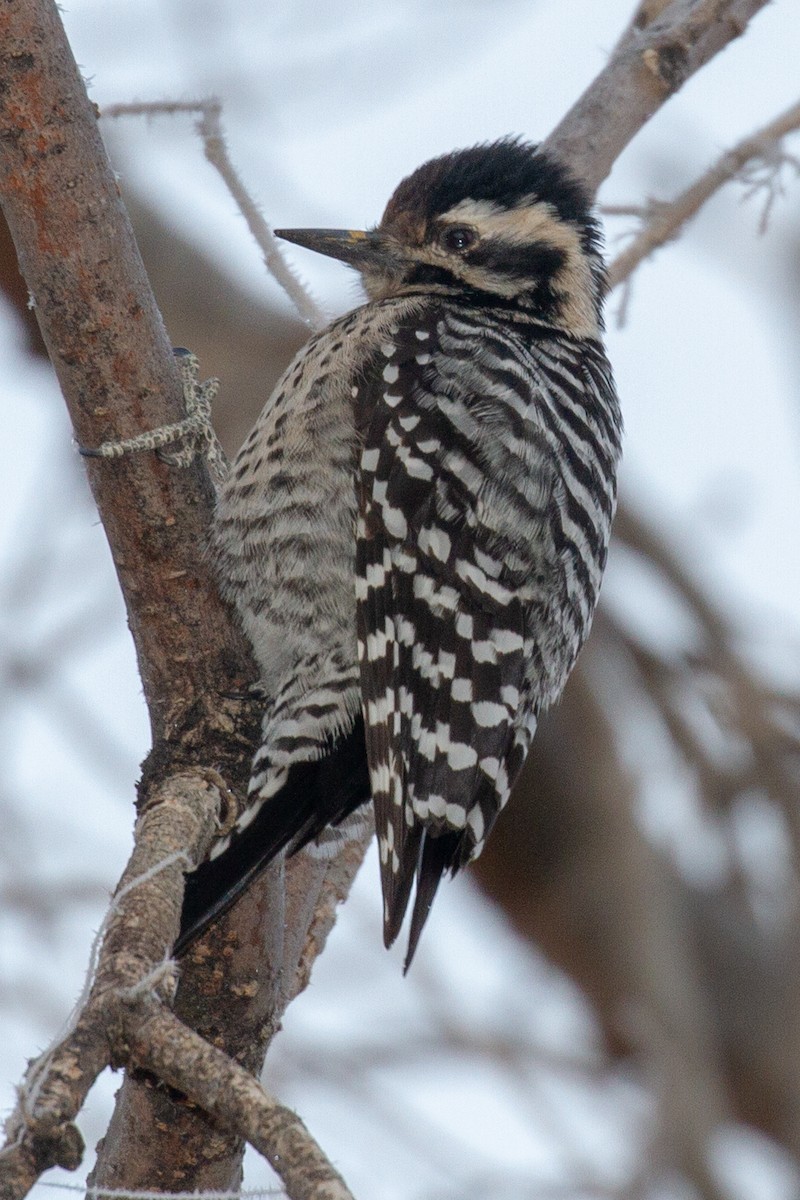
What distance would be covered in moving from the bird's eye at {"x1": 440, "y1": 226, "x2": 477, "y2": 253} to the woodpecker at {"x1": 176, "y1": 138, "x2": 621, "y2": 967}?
214 millimetres

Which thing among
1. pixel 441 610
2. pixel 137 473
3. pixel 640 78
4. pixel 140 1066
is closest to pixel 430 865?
pixel 441 610

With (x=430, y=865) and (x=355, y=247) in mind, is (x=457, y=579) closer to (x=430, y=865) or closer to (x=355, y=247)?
(x=430, y=865)

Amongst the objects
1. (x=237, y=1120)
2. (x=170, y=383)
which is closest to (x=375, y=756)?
(x=170, y=383)

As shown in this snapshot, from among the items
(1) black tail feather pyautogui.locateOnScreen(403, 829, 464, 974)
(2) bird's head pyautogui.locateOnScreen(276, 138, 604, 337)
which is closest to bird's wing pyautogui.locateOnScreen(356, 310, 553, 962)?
(1) black tail feather pyautogui.locateOnScreen(403, 829, 464, 974)

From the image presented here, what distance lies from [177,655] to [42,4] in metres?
0.99

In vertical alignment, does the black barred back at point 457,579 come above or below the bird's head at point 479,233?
below

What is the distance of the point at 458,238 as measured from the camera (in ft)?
11.0

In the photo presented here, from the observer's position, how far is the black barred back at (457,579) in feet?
8.49

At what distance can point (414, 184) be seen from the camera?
3375 millimetres

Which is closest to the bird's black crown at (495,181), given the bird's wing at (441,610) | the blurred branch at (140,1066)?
the bird's wing at (441,610)

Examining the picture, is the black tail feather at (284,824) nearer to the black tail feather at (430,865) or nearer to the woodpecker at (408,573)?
the woodpecker at (408,573)

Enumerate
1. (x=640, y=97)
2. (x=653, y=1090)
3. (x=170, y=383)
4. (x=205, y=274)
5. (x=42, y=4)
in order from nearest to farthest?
(x=42, y=4) < (x=170, y=383) < (x=640, y=97) < (x=653, y=1090) < (x=205, y=274)

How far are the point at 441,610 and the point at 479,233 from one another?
1081 millimetres

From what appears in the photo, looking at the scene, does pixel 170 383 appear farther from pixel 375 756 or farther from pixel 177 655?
pixel 375 756
